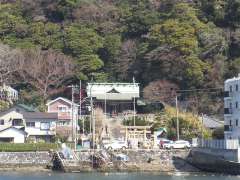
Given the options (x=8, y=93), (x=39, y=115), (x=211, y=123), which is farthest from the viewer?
(x=8, y=93)

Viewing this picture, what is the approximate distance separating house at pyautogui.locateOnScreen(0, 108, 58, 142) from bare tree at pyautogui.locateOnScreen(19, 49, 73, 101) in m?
5.67

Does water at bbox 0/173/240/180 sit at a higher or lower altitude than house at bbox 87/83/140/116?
lower

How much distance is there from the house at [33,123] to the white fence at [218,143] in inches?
569

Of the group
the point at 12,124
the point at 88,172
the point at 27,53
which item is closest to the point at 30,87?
the point at 27,53

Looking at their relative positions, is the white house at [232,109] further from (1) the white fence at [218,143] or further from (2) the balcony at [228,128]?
(1) the white fence at [218,143]

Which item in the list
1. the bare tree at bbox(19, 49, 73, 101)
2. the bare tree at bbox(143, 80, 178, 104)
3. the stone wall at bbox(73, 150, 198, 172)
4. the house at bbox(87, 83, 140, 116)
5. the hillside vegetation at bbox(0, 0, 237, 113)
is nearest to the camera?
the stone wall at bbox(73, 150, 198, 172)

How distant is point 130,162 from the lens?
5362 cm

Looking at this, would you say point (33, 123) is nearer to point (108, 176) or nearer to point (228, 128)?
point (228, 128)

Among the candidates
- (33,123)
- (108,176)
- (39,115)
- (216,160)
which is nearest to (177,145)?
(216,160)

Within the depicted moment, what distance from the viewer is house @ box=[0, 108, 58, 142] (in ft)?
215

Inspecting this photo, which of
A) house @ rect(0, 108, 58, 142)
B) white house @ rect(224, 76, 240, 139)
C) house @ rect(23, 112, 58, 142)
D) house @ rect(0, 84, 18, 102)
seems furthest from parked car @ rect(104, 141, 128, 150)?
house @ rect(0, 84, 18, 102)

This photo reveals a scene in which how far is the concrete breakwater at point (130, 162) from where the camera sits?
52406 mm

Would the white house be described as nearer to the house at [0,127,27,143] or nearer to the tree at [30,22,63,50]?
the house at [0,127,27,143]

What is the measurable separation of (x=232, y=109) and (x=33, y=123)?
59.8ft
